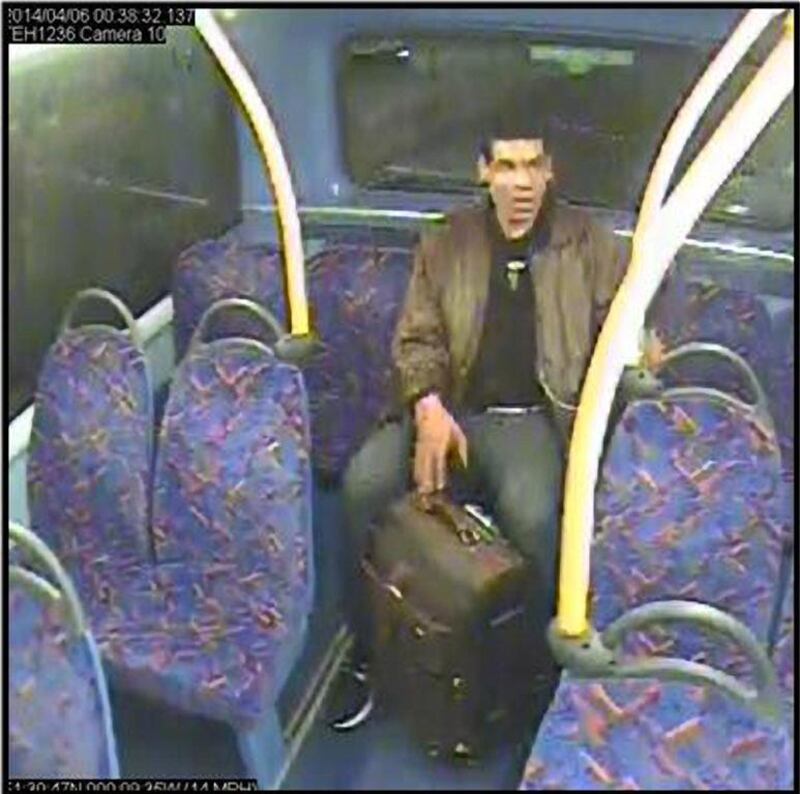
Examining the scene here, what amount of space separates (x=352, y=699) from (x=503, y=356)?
0.46m

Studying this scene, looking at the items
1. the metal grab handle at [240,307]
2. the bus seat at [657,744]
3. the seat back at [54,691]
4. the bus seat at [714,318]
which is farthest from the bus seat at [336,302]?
the bus seat at [657,744]

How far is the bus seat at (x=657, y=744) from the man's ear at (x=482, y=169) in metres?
0.69

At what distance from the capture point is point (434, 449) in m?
1.74

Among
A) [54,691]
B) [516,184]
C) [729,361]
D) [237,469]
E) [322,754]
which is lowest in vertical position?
[322,754]

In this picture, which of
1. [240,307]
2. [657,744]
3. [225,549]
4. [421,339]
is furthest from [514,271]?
[657,744]

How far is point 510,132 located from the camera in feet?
5.82

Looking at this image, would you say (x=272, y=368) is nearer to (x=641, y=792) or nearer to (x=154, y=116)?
(x=154, y=116)

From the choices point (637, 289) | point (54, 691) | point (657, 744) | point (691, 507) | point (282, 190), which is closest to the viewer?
point (657, 744)

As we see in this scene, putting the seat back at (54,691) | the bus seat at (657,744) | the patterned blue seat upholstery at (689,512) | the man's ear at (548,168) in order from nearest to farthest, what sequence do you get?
the bus seat at (657,744), the seat back at (54,691), the patterned blue seat upholstery at (689,512), the man's ear at (548,168)

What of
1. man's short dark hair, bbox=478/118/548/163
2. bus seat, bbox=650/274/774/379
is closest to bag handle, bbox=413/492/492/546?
bus seat, bbox=650/274/774/379

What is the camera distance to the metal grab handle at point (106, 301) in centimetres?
182

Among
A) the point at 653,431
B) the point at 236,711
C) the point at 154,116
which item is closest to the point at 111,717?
the point at 236,711

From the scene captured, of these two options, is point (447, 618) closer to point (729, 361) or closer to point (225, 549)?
point (225, 549)

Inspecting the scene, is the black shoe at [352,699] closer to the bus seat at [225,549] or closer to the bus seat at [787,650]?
the bus seat at [225,549]
